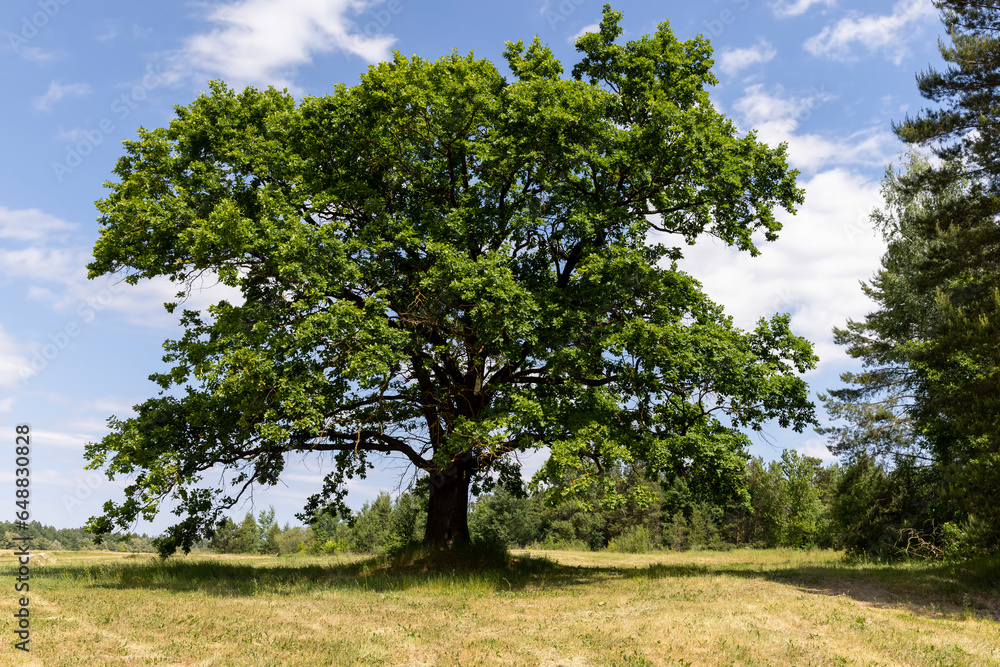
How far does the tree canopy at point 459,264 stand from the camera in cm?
1741

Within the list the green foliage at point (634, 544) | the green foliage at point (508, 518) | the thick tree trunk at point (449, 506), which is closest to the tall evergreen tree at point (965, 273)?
the thick tree trunk at point (449, 506)

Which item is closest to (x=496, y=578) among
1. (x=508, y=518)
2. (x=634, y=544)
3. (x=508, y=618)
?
(x=508, y=618)

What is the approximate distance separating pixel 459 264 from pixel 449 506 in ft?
33.0

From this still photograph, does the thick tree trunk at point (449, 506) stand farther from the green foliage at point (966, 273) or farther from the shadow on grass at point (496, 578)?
the green foliage at point (966, 273)

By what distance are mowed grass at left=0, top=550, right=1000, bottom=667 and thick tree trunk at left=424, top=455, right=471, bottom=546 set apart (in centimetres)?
239

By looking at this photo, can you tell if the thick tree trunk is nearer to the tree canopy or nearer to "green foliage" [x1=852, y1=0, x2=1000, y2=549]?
the tree canopy

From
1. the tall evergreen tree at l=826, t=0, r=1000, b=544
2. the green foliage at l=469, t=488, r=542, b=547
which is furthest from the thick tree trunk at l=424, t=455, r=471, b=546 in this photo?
the green foliage at l=469, t=488, r=542, b=547

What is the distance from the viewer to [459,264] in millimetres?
17328

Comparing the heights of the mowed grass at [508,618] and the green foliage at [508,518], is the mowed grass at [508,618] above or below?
above

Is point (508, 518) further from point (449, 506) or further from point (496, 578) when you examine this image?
point (496, 578)

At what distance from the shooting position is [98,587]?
17.0 meters

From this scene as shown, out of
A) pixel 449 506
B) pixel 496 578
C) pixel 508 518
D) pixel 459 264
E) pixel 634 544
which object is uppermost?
pixel 459 264

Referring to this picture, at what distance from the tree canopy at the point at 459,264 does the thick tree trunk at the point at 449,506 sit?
748mm

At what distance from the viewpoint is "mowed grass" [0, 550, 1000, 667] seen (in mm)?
10719
